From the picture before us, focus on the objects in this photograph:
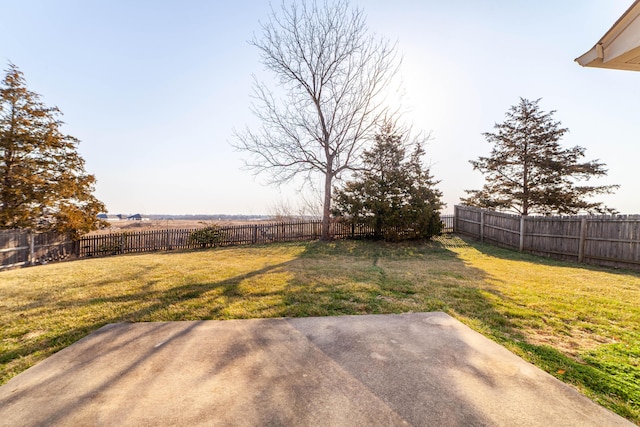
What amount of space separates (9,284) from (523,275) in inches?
433

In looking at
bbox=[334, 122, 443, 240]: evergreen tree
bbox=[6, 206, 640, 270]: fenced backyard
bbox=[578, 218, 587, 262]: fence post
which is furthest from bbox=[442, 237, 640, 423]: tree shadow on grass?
bbox=[334, 122, 443, 240]: evergreen tree

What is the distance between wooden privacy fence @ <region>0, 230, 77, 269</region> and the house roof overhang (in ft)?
49.4

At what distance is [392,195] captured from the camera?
12188mm

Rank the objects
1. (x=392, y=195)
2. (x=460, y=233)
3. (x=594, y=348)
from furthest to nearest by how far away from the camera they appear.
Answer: (x=460, y=233), (x=392, y=195), (x=594, y=348)

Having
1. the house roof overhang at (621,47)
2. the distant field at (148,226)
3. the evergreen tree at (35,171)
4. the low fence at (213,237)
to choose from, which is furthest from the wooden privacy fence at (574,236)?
the evergreen tree at (35,171)

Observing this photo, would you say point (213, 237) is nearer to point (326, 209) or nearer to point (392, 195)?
point (326, 209)

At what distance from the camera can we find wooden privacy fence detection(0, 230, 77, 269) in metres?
9.00

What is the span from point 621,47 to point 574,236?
8.65m

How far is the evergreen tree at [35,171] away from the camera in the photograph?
9836 millimetres

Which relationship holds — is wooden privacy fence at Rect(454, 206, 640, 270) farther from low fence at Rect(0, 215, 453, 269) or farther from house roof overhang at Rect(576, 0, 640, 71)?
house roof overhang at Rect(576, 0, 640, 71)

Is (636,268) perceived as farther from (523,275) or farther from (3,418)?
(3,418)

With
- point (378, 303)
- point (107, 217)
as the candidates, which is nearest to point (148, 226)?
point (107, 217)

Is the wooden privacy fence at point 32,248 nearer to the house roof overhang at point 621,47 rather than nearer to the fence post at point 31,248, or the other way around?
the fence post at point 31,248

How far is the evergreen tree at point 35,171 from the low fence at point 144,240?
2.21ft
